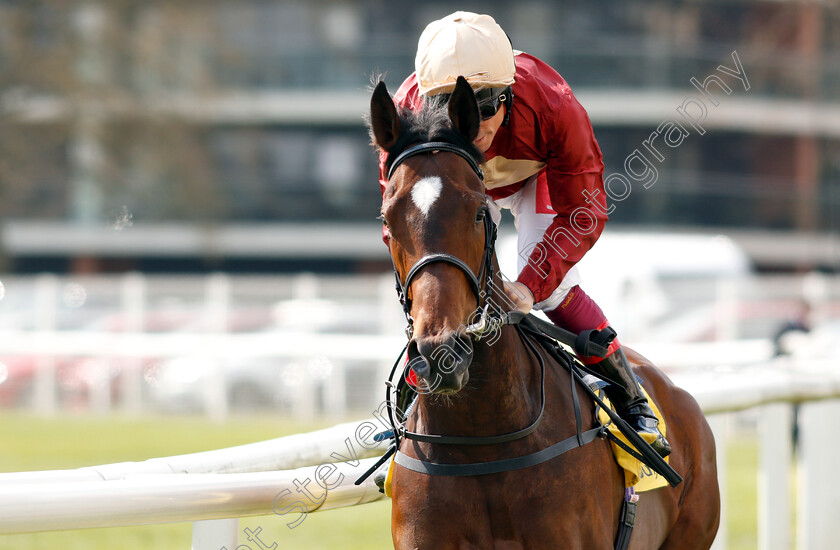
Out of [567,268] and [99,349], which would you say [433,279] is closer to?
[567,268]

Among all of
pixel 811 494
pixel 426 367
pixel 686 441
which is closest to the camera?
pixel 426 367

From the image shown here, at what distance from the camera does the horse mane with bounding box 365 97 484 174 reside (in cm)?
290

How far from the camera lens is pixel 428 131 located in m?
2.90

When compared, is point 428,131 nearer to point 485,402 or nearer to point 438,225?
point 438,225

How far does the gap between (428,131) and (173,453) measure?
26.8 ft

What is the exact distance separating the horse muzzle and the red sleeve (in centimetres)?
74

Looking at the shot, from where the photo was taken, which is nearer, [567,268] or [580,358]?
[567,268]

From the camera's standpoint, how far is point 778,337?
12.7m

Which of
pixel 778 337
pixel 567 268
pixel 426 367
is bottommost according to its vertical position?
pixel 426 367

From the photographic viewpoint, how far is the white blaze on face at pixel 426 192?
272 cm

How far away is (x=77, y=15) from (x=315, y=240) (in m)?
8.90

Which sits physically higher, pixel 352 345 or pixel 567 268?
pixel 352 345

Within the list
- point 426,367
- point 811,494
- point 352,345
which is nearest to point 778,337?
point 352,345

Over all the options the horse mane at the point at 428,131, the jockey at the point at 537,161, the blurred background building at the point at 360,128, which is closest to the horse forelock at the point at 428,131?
the horse mane at the point at 428,131
